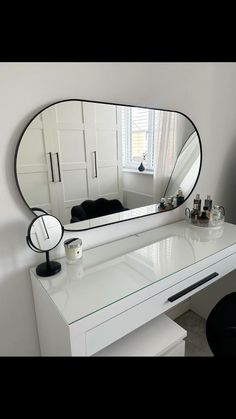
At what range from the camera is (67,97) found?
1.00 meters

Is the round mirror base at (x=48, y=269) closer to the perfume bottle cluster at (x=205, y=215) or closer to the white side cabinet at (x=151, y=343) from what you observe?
the white side cabinet at (x=151, y=343)

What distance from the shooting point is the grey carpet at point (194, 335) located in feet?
4.96

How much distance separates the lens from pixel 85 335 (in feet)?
2.45

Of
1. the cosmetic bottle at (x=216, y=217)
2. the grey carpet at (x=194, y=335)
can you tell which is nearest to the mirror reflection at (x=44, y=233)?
the cosmetic bottle at (x=216, y=217)

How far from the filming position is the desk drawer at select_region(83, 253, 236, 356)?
2.56 ft

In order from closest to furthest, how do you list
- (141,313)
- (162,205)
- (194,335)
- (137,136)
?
(141,313)
(137,136)
(162,205)
(194,335)

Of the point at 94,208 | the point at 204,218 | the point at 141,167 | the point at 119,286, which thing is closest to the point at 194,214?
the point at 204,218

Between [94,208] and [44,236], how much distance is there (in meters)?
0.33

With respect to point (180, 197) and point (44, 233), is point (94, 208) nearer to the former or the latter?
point (44, 233)

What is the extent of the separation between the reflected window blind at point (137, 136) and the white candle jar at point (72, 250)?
52 centimetres

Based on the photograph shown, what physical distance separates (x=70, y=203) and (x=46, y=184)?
149mm

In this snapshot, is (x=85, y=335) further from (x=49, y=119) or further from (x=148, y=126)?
(x=148, y=126)

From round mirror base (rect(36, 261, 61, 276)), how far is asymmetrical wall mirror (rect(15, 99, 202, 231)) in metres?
0.20
